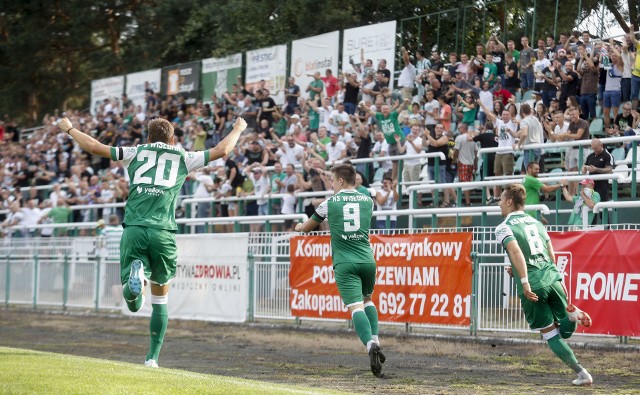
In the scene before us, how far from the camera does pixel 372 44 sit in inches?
1125

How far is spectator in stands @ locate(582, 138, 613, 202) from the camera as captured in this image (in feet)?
60.4

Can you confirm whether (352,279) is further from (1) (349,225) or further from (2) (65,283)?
(2) (65,283)

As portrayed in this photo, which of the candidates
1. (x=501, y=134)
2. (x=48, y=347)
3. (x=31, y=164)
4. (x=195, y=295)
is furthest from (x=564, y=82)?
(x=31, y=164)

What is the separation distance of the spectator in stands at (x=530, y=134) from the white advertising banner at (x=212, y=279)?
17.2 ft

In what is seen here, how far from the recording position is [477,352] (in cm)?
1566

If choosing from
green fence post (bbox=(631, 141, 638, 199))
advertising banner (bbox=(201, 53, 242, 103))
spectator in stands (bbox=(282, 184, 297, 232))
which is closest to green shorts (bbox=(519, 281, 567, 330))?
green fence post (bbox=(631, 141, 638, 199))

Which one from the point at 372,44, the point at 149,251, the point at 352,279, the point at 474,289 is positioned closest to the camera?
the point at 149,251

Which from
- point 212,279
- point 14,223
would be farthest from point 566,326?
point 14,223

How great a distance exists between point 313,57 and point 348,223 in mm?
19042

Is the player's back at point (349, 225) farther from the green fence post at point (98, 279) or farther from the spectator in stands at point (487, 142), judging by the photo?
the green fence post at point (98, 279)

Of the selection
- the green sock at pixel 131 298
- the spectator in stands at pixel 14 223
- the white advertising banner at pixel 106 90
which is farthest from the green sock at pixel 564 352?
the white advertising banner at pixel 106 90

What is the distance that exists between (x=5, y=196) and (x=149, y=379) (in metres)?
27.8

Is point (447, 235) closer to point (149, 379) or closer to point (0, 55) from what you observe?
point (149, 379)

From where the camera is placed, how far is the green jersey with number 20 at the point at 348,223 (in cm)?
1254
